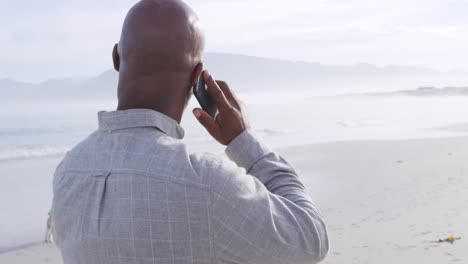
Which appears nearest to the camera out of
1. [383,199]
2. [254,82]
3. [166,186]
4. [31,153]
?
[166,186]

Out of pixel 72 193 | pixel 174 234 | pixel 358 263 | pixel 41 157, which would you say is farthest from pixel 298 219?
pixel 41 157

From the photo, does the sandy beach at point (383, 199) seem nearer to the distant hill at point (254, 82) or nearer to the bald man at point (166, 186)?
the bald man at point (166, 186)

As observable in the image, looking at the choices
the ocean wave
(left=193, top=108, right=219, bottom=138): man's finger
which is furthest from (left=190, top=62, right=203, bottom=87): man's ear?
the ocean wave

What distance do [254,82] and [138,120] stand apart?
476ft

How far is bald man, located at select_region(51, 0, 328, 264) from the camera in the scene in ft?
4.75

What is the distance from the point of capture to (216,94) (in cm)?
172

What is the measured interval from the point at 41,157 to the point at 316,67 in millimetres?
180654

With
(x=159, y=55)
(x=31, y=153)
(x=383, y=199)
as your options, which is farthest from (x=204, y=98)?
(x=31, y=153)

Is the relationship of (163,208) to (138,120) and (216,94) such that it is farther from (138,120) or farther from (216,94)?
(216,94)

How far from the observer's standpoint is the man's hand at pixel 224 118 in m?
1.73

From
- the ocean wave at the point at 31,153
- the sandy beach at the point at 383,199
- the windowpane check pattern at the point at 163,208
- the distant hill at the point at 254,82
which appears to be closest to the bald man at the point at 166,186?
the windowpane check pattern at the point at 163,208

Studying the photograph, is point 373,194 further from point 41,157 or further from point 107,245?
point 41,157

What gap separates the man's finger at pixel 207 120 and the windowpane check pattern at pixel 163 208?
125 mm

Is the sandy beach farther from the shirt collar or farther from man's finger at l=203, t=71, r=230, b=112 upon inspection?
the shirt collar
